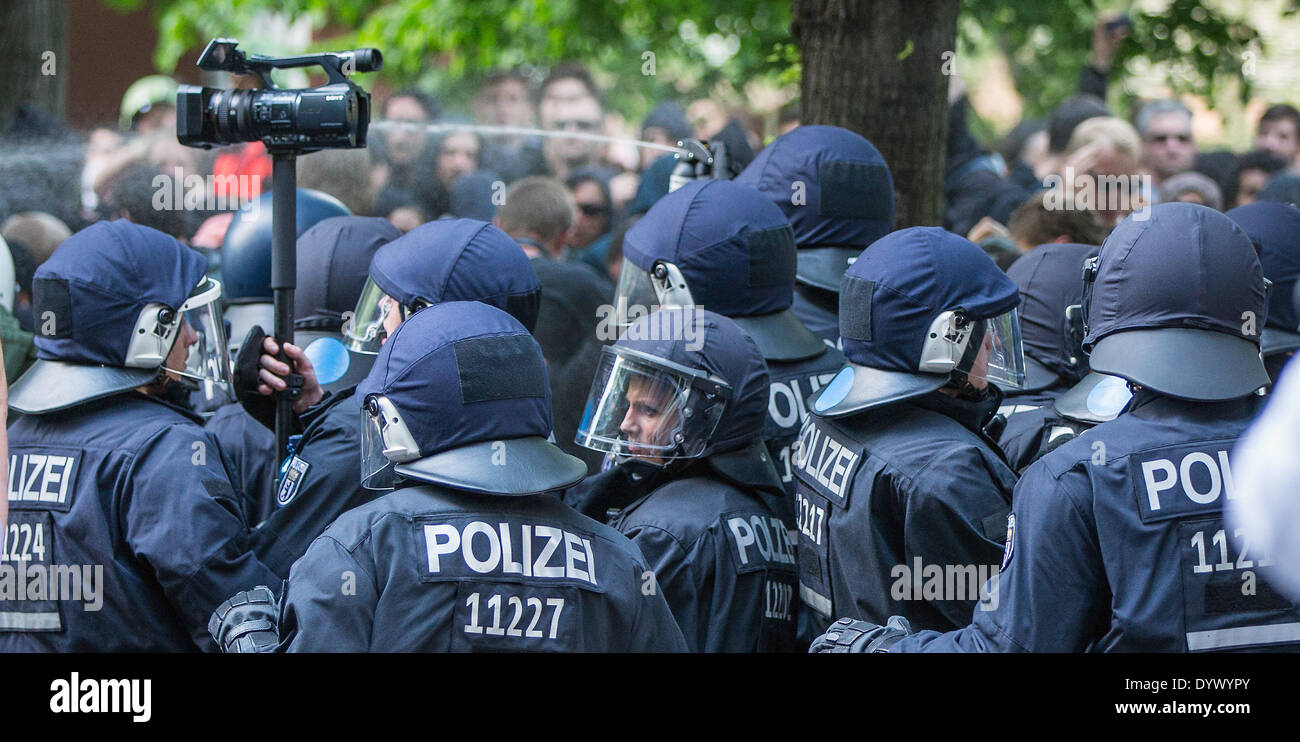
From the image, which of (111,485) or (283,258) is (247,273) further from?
(111,485)

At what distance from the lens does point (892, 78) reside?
5129 millimetres

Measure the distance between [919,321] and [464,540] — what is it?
1.32 metres

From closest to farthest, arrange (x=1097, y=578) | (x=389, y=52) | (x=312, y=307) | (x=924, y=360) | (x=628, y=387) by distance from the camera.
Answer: (x=1097, y=578), (x=924, y=360), (x=628, y=387), (x=312, y=307), (x=389, y=52)

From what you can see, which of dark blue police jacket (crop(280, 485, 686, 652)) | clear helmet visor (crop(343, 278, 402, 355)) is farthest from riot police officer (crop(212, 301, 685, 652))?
clear helmet visor (crop(343, 278, 402, 355))

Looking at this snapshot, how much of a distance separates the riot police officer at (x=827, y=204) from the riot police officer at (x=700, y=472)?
3.49ft

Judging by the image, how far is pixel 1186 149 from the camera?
317 inches

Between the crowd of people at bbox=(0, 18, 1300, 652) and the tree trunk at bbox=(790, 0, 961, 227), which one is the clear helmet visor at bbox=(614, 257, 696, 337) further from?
the tree trunk at bbox=(790, 0, 961, 227)

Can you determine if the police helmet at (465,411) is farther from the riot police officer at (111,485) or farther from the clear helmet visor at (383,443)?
the riot police officer at (111,485)

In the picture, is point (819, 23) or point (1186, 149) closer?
point (819, 23)

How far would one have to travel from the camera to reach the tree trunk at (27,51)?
9109 mm

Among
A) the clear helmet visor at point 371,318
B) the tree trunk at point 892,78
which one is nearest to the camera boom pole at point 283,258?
the clear helmet visor at point 371,318
